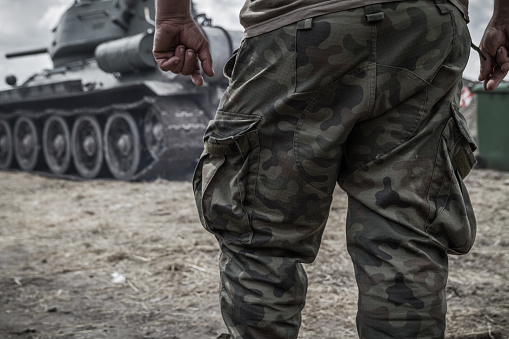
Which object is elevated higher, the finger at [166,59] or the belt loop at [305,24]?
the belt loop at [305,24]

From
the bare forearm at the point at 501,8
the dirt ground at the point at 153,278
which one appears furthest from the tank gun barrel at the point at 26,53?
the bare forearm at the point at 501,8

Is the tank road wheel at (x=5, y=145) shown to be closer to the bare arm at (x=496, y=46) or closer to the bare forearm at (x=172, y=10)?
the bare forearm at (x=172, y=10)

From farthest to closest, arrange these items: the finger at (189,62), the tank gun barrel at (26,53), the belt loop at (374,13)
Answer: the tank gun barrel at (26,53) → the finger at (189,62) → the belt loop at (374,13)

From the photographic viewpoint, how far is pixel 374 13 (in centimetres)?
122

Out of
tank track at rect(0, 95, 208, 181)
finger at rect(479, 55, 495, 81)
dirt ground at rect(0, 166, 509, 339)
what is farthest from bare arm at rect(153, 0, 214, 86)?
tank track at rect(0, 95, 208, 181)

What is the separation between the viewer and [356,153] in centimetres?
133

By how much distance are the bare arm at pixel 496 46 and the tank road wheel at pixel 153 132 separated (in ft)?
19.7

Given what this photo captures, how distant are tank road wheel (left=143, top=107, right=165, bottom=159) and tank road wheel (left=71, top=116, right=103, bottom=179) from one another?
1119 millimetres

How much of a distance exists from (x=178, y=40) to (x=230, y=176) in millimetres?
390

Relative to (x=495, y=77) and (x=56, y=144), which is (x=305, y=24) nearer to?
(x=495, y=77)

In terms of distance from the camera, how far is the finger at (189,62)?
5.04 ft

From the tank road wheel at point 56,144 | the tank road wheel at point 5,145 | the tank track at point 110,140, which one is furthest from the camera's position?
the tank road wheel at point 5,145

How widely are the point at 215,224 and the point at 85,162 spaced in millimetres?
8222

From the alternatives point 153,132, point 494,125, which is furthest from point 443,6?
point 153,132
